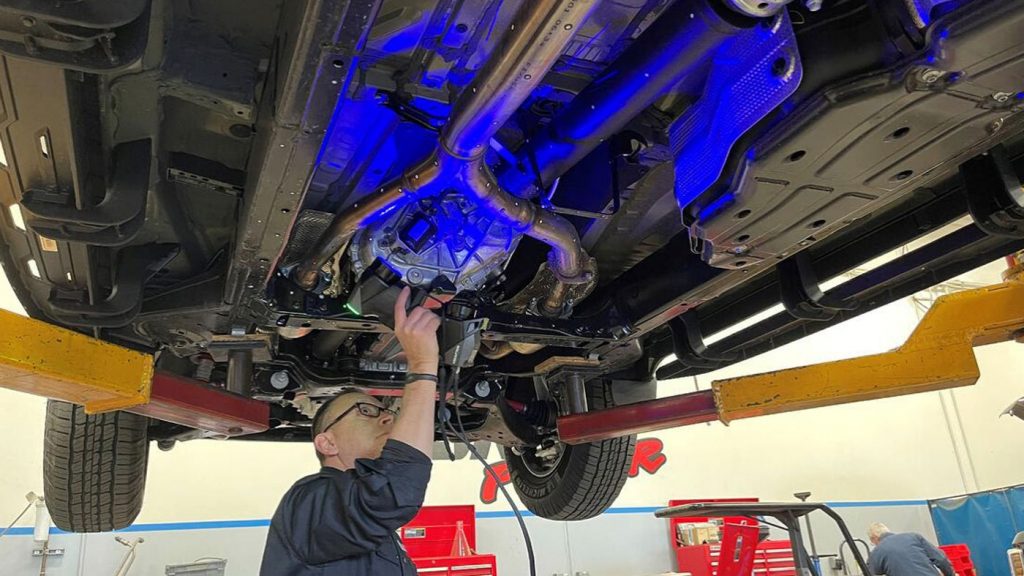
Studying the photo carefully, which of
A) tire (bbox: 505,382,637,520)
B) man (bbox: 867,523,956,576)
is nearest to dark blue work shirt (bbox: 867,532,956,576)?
man (bbox: 867,523,956,576)

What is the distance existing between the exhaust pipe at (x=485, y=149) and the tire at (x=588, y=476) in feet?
3.97

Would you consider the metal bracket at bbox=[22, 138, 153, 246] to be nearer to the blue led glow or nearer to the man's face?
the man's face

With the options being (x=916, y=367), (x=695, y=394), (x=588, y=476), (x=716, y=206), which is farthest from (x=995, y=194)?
(x=588, y=476)

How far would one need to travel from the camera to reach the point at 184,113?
164 cm

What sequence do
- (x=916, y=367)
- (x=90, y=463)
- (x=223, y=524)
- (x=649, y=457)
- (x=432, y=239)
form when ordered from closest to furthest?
1. (x=432, y=239)
2. (x=916, y=367)
3. (x=90, y=463)
4. (x=223, y=524)
5. (x=649, y=457)

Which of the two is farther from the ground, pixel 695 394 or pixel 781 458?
pixel 781 458

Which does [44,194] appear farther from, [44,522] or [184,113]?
[44,522]

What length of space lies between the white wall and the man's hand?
4748 millimetres

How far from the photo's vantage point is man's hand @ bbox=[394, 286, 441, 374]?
68.3 inches

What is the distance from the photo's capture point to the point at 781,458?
977 cm

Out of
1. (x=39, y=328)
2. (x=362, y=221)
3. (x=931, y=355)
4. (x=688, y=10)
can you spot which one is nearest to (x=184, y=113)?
(x=362, y=221)

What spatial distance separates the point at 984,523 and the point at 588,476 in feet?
29.9

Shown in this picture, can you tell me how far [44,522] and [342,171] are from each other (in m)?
4.77

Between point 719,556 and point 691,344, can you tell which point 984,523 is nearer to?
point 719,556
